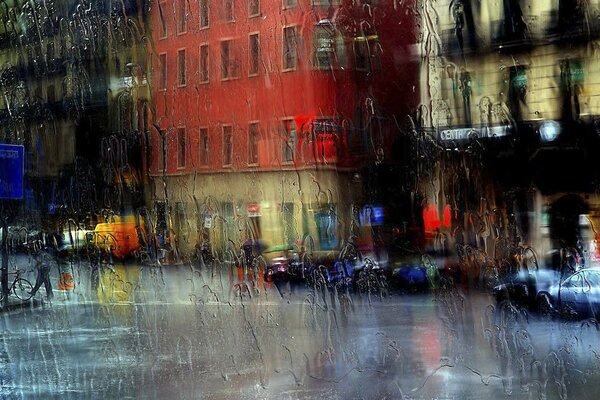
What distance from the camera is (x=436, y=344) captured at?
22.1ft

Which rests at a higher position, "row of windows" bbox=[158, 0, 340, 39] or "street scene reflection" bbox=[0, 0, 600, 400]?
"row of windows" bbox=[158, 0, 340, 39]

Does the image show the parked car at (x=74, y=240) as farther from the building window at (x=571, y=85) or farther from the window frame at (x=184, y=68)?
the building window at (x=571, y=85)

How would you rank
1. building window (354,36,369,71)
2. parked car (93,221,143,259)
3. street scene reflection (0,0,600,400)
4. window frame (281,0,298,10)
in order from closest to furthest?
street scene reflection (0,0,600,400)
window frame (281,0,298,10)
building window (354,36,369,71)
parked car (93,221,143,259)

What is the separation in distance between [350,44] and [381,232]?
6.86 feet

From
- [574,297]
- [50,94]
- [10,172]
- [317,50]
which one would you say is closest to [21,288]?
[10,172]

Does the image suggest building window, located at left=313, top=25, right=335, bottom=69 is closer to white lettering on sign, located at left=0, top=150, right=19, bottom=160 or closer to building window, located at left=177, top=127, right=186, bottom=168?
building window, located at left=177, top=127, right=186, bottom=168

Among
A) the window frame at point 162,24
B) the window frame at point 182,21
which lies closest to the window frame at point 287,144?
the window frame at point 182,21

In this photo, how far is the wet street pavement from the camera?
543 centimetres

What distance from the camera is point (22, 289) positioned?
29.1 ft

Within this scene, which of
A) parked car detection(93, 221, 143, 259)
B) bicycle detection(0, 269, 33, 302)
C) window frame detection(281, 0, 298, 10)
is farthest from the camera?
bicycle detection(0, 269, 33, 302)

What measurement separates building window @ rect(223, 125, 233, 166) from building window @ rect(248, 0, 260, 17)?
1222 mm

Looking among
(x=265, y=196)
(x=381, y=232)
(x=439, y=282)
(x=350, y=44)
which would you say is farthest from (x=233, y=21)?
(x=439, y=282)

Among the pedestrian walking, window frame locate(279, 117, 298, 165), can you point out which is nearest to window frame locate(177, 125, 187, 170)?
window frame locate(279, 117, 298, 165)

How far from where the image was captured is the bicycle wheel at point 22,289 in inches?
348
